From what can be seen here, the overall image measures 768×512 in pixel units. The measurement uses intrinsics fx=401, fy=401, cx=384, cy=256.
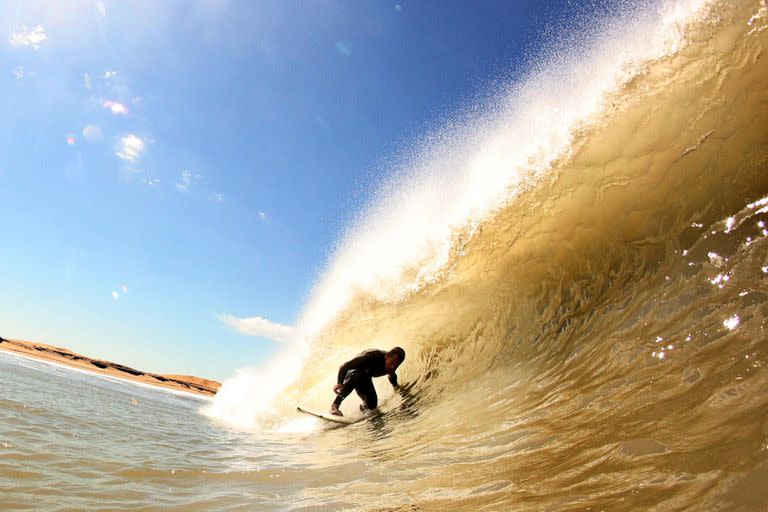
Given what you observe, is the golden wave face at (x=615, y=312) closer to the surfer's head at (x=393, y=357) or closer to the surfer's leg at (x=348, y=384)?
the surfer's head at (x=393, y=357)

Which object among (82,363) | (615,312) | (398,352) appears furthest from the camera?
(82,363)

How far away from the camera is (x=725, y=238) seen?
12.3 feet

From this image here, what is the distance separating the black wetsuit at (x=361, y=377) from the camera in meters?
6.32

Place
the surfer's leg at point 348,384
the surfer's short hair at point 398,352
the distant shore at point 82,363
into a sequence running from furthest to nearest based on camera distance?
the distant shore at point 82,363 < the surfer's short hair at point 398,352 < the surfer's leg at point 348,384

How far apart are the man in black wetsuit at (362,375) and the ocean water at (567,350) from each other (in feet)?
1.31

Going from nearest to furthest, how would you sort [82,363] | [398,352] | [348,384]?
[348,384], [398,352], [82,363]

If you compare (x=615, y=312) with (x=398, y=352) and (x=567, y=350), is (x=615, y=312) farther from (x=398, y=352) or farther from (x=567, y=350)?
(x=398, y=352)

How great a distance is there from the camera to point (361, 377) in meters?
6.36

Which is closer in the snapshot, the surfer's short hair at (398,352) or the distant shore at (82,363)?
the surfer's short hair at (398,352)

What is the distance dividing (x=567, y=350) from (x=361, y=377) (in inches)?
127

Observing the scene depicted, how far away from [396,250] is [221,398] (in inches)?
395

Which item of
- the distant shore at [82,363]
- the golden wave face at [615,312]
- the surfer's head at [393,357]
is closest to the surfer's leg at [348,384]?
the surfer's head at [393,357]

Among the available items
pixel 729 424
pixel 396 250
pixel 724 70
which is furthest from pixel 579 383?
pixel 396 250

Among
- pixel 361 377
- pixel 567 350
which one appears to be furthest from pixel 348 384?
pixel 567 350
